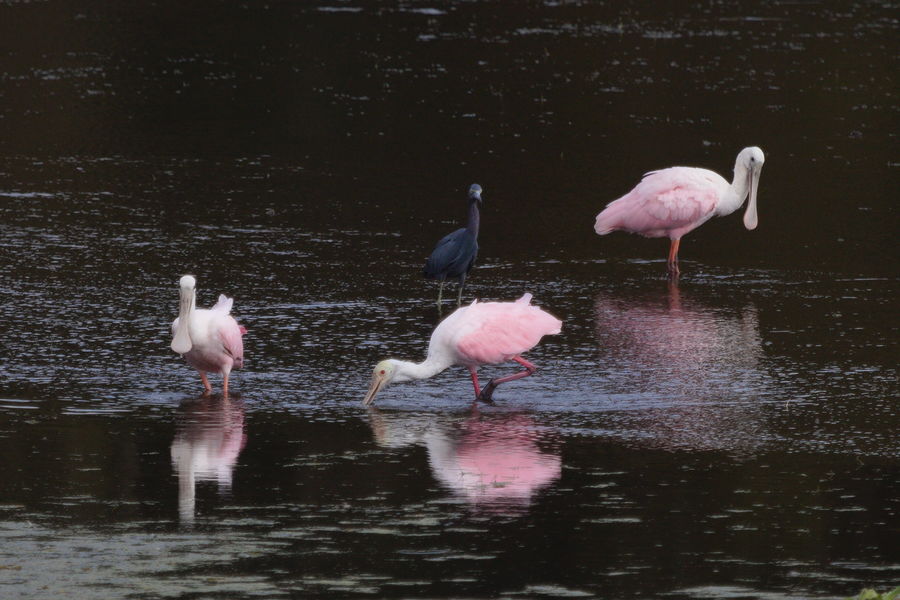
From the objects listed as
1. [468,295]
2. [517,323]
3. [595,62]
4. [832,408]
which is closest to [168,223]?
[468,295]

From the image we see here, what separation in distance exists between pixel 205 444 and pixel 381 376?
1198 millimetres

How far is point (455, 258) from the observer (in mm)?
12656

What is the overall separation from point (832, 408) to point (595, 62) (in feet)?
50.3

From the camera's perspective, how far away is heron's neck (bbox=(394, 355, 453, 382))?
9938mm

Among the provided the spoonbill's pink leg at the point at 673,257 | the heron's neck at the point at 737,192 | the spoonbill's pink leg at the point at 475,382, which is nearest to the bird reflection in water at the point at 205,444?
the spoonbill's pink leg at the point at 475,382

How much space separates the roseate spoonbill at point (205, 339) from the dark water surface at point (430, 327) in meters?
0.21

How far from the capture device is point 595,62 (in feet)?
80.9

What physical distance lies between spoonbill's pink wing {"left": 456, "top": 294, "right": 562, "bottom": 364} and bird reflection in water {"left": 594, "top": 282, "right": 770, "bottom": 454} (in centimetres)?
58

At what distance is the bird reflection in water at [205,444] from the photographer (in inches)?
328

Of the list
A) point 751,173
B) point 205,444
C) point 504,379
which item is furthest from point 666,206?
point 205,444

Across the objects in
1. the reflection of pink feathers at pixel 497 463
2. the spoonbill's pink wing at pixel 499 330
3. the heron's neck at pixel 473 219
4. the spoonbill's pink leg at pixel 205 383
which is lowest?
the reflection of pink feathers at pixel 497 463

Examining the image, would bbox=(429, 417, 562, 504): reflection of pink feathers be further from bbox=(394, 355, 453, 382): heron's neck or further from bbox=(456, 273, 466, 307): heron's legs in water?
bbox=(456, 273, 466, 307): heron's legs in water

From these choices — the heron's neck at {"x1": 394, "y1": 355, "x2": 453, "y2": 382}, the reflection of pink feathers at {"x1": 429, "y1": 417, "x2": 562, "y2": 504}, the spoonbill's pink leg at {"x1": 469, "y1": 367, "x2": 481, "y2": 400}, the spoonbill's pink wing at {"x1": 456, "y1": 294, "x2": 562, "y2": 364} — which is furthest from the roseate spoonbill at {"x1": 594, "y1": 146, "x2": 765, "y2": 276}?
the reflection of pink feathers at {"x1": 429, "y1": 417, "x2": 562, "y2": 504}

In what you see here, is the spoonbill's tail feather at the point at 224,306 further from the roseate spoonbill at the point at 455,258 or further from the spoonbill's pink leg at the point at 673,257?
the spoonbill's pink leg at the point at 673,257
